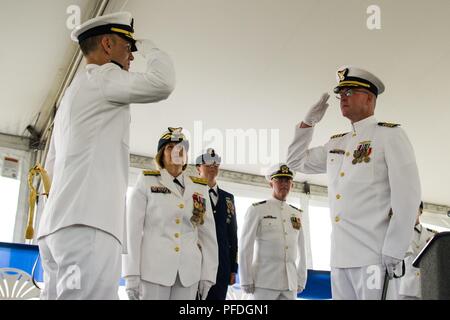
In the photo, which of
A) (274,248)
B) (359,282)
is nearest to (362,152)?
(359,282)

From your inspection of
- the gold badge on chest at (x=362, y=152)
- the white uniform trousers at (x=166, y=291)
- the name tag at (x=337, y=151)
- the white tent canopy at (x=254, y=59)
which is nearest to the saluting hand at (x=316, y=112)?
the name tag at (x=337, y=151)

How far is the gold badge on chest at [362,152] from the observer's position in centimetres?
259

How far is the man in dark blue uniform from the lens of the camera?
3.66 metres

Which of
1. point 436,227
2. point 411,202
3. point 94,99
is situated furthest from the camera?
point 436,227

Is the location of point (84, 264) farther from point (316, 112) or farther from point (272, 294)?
point (272, 294)

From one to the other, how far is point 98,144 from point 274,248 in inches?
107

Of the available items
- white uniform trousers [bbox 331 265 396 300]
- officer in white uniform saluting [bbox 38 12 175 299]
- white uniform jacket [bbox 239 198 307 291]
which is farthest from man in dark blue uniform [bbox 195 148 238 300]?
officer in white uniform saluting [bbox 38 12 175 299]

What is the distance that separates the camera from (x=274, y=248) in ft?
14.3

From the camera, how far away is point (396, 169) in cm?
244

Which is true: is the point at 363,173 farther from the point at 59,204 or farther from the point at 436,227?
the point at 436,227
